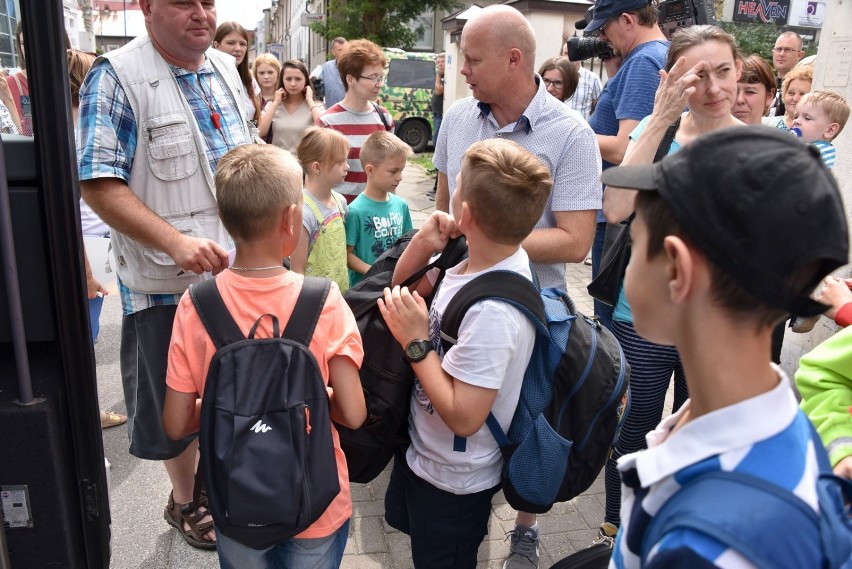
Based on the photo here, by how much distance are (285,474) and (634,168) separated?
112cm

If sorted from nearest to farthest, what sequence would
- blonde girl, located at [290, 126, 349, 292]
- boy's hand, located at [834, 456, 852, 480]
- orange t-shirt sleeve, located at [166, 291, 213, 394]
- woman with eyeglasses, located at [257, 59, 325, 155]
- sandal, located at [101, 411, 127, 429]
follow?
boy's hand, located at [834, 456, 852, 480] → orange t-shirt sleeve, located at [166, 291, 213, 394] → blonde girl, located at [290, 126, 349, 292] → sandal, located at [101, 411, 127, 429] → woman with eyeglasses, located at [257, 59, 325, 155]

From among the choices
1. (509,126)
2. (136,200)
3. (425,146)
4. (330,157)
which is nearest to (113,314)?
(330,157)

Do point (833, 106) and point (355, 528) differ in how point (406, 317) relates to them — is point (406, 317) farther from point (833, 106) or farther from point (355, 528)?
point (833, 106)

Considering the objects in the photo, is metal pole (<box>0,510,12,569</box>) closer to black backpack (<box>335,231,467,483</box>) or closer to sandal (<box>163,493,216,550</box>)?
black backpack (<box>335,231,467,483</box>)

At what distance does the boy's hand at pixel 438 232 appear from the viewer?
7.33 feet

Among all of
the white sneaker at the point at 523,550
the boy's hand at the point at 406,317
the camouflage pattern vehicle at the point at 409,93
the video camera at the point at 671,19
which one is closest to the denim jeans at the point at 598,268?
the white sneaker at the point at 523,550

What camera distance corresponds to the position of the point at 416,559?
2.26 m

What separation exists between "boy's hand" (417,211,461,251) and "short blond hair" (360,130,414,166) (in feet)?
5.06

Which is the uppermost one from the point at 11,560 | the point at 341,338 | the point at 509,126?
the point at 509,126

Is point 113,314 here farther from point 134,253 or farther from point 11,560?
point 11,560

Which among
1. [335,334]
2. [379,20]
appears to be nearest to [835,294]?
[335,334]

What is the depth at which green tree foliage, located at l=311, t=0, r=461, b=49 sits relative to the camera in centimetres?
2778

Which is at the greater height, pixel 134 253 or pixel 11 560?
pixel 134 253

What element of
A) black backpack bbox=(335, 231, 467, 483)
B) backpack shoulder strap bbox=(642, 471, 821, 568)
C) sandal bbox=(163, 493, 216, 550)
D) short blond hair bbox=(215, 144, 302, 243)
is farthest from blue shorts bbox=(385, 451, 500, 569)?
backpack shoulder strap bbox=(642, 471, 821, 568)
